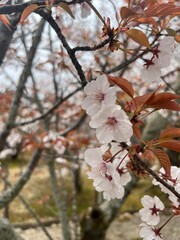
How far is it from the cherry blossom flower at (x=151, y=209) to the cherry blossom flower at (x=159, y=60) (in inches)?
14.3

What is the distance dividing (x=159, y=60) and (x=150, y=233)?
16.4 inches

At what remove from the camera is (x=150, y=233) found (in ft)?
2.86

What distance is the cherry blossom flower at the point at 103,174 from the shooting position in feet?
2.38

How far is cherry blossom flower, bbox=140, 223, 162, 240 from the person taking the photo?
33.6 inches

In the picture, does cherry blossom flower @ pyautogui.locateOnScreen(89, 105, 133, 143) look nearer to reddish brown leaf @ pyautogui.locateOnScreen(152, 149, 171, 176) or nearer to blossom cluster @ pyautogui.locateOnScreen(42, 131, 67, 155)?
reddish brown leaf @ pyautogui.locateOnScreen(152, 149, 171, 176)

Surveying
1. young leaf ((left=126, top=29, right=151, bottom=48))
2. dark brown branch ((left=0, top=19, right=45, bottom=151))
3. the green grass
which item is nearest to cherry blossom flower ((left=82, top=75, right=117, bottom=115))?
young leaf ((left=126, top=29, right=151, bottom=48))

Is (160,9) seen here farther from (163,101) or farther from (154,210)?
(154,210)

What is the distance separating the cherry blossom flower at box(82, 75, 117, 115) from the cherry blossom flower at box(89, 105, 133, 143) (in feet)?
0.05

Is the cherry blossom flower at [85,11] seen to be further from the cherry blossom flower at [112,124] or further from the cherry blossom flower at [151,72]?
the cherry blossom flower at [112,124]

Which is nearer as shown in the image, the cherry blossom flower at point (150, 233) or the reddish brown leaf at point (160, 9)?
the reddish brown leaf at point (160, 9)

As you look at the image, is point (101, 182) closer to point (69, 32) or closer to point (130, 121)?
point (130, 121)

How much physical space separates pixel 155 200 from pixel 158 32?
447mm

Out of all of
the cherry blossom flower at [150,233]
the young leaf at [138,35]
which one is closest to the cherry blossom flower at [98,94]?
the young leaf at [138,35]

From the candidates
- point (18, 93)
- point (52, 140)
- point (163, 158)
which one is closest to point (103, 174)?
point (163, 158)
